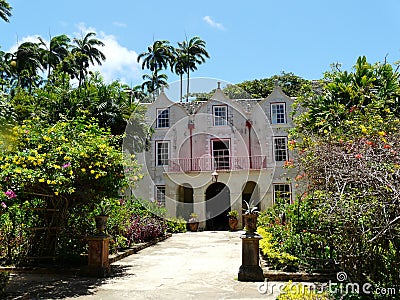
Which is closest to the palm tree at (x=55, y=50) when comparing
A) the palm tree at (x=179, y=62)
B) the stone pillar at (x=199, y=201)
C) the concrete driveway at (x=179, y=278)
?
the palm tree at (x=179, y=62)

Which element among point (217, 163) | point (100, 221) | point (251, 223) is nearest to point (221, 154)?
point (217, 163)

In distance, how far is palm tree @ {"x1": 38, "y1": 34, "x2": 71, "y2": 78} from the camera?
38812mm

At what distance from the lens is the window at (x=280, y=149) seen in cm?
2373

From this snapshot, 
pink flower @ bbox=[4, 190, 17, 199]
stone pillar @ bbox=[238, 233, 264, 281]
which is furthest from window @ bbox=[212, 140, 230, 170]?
pink flower @ bbox=[4, 190, 17, 199]

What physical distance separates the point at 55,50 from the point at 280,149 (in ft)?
86.1

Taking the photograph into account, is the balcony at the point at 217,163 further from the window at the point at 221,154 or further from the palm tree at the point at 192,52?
the palm tree at the point at 192,52

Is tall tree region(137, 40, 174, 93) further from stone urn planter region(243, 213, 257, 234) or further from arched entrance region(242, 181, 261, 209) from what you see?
stone urn planter region(243, 213, 257, 234)

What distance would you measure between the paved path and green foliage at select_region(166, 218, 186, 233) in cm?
888

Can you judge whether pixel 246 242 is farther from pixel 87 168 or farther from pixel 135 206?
pixel 135 206

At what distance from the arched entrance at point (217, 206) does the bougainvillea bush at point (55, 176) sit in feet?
47.7

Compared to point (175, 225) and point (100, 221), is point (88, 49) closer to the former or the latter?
point (175, 225)

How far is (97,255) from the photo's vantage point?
8.16 metres

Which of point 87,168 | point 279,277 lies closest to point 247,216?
point 279,277

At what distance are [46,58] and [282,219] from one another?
34.3 m
